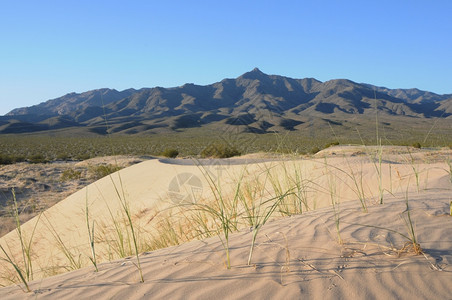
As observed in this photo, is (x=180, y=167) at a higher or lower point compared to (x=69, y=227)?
higher

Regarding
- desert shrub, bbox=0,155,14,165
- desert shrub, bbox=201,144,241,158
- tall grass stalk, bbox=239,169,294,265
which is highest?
tall grass stalk, bbox=239,169,294,265

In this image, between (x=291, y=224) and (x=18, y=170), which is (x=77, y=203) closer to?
(x=291, y=224)

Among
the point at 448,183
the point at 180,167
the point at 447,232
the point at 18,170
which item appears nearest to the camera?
the point at 447,232

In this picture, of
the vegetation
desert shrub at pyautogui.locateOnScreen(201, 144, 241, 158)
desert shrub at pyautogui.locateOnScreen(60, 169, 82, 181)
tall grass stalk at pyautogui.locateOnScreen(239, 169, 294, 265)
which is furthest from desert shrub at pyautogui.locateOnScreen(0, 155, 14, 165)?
tall grass stalk at pyautogui.locateOnScreen(239, 169, 294, 265)

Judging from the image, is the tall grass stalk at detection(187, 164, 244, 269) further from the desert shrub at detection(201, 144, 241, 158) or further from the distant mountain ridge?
the distant mountain ridge

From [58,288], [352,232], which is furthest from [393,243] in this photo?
[58,288]

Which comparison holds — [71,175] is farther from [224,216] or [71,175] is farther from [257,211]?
[257,211]

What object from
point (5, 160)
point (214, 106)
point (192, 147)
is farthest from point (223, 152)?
point (214, 106)

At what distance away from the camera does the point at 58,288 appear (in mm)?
1973

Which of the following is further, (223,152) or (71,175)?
(223,152)

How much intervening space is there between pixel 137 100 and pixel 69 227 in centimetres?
16780

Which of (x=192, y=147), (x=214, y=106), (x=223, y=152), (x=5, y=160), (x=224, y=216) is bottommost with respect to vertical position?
(x=192, y=147)

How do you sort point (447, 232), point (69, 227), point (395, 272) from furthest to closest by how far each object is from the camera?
point (69, 227) < point (447, 232) < point (395, 272)

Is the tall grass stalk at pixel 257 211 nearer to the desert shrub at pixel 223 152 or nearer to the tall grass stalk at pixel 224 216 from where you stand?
the tall grass stalk at pixel 224 216
